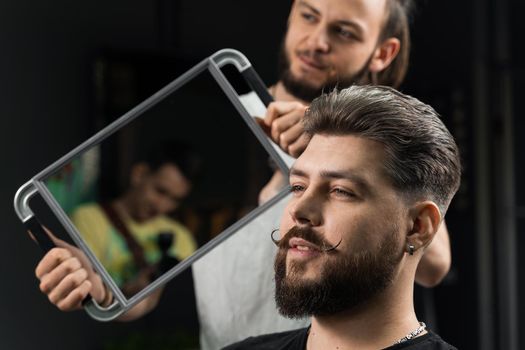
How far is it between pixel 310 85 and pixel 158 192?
1.24m

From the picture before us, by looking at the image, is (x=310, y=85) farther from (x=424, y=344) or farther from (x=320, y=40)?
(x=424, y=344)

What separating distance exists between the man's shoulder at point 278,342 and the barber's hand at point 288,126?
311 mm

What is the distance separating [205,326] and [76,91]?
233 centimetres

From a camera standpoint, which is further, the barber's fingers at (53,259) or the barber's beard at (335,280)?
the barber's fingers at (53,259)

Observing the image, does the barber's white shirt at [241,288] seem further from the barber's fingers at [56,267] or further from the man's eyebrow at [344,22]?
the barber's fingers at [56,267]

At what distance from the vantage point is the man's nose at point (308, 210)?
4.78 feet

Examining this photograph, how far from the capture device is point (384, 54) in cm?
204

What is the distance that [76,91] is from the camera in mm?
4234

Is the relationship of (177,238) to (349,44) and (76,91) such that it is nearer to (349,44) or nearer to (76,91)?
(349,44)

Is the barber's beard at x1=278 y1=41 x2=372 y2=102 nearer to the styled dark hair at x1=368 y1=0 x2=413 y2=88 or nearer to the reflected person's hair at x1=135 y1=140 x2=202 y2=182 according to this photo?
the styled dark hair at x1=368 y1=0 x2=413 y2=88

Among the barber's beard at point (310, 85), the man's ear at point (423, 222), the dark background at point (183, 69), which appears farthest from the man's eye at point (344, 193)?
the dark background at point (183, 69)

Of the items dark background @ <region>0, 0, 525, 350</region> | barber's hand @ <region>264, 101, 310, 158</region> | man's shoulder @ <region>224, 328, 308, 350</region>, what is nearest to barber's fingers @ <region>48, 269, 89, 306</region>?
man's shoulder @ <region>224, 328, 308, 350</region>

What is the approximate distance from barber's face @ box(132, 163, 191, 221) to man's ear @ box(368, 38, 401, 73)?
98 cm

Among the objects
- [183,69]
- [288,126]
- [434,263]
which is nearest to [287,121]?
[288,126]
